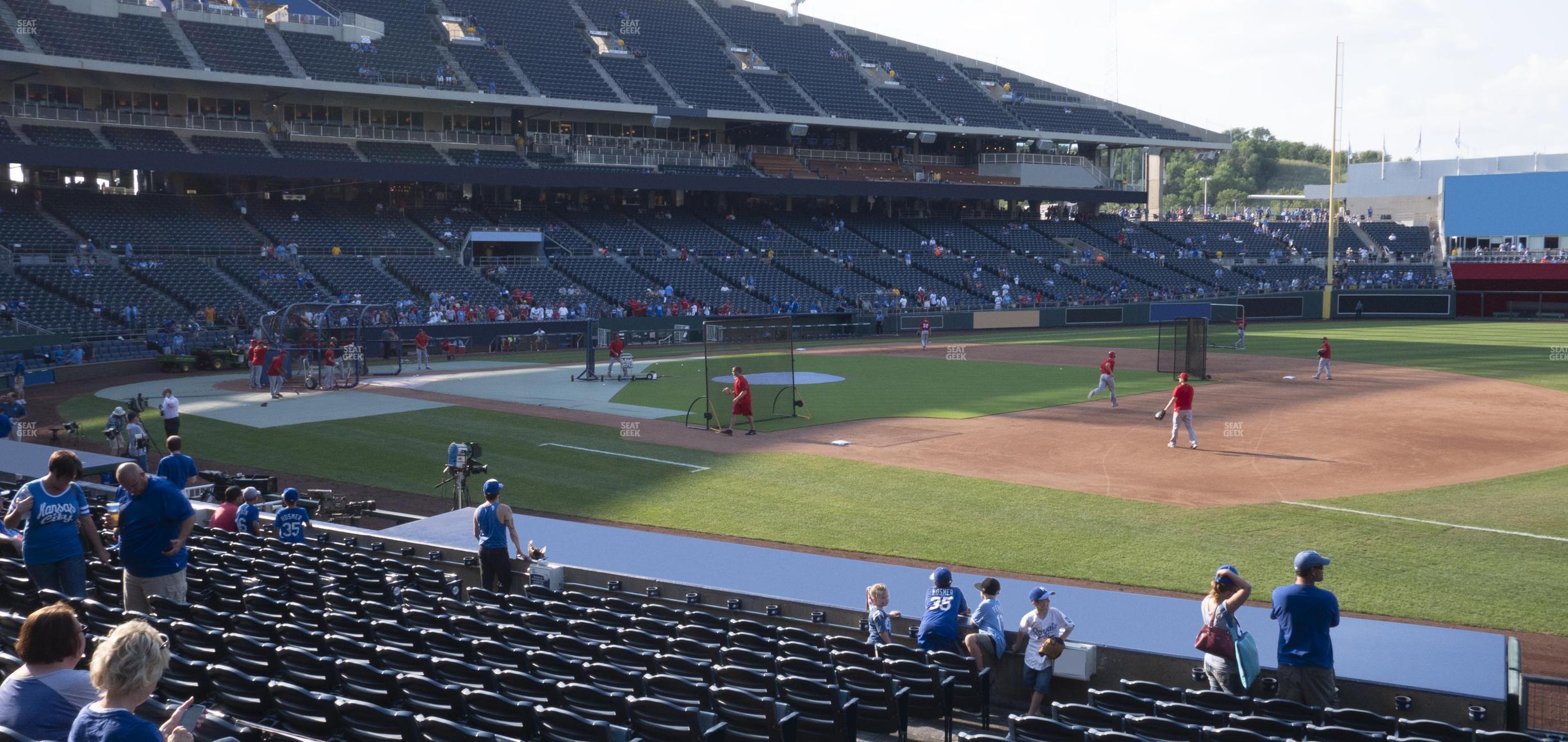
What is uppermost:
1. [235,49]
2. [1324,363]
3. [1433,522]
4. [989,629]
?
[235,49]

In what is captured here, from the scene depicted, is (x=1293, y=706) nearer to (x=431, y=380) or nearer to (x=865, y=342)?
(x=431, y=380)

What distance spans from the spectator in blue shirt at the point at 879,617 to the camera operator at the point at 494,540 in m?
4.30

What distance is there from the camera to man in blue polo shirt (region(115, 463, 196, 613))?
997 centimetres

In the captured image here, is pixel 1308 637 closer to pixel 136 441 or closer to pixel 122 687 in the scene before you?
pixel 122 687

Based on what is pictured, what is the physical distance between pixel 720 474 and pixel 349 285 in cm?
3617

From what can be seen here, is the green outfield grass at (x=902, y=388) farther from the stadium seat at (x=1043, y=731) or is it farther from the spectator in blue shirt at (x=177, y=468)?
the stadium seat at (x=1043, y=731)

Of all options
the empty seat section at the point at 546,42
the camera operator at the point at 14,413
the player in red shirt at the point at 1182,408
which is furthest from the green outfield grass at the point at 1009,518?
the empty seat section at the point at 546,42

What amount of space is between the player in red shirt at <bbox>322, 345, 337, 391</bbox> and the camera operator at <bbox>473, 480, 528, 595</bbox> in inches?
1055

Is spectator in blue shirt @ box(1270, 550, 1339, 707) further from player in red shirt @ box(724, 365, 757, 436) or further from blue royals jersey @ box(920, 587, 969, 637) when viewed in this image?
player in red shirt @ box(724, 365, 757, 436)

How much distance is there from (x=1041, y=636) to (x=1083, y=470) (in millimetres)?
13618

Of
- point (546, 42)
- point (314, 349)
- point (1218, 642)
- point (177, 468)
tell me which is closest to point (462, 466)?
point (177, 468)

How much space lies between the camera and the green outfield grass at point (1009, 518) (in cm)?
1557

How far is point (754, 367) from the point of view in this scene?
113 ft

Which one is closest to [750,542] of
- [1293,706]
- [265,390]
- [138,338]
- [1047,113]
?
[1293,706]
